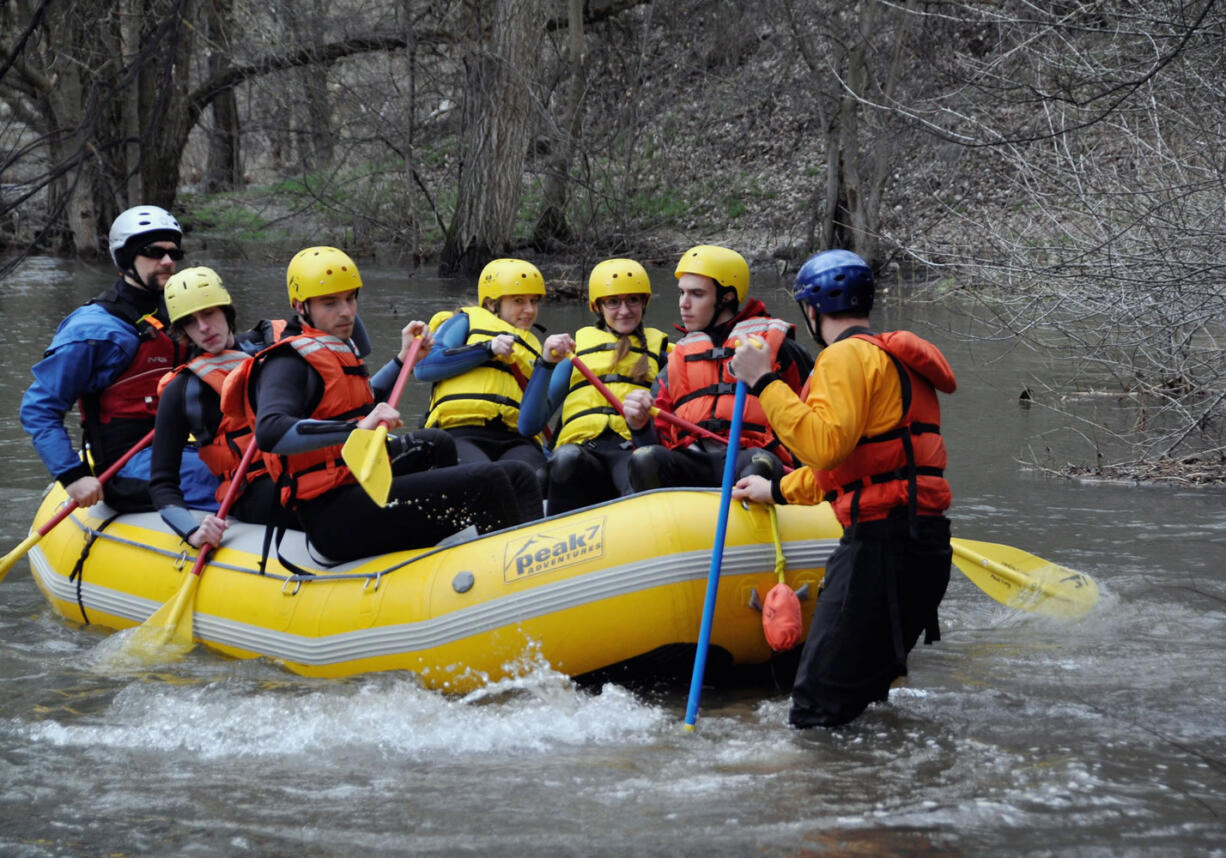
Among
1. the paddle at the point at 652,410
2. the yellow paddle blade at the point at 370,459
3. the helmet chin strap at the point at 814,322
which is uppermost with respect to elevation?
the helmet chin strap at the point at 814,322

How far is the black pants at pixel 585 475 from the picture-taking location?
5.01 metres

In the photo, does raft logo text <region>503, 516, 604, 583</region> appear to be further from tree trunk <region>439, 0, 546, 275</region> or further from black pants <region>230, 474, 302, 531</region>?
tree trunk <region>439, 0, 546, 275</region>

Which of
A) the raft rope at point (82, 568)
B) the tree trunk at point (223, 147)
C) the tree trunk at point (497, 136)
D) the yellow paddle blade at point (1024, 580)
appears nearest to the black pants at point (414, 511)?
the raft rope at point (82, 568)

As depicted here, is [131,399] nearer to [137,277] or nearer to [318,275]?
[137,277]

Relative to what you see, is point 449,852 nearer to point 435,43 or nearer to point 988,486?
point 988,486

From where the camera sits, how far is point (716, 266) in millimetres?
4922

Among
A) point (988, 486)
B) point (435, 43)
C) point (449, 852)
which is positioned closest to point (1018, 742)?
point (449, 852)

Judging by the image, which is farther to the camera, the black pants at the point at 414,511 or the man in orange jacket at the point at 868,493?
the black pants at the point at 414,511

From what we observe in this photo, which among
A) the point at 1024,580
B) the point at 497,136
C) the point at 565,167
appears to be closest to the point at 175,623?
the point at 1024,580

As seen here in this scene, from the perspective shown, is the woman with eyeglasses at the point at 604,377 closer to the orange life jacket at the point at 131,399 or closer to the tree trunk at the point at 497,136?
the orange life jacket at the point at 131,399

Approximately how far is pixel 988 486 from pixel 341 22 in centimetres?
1250

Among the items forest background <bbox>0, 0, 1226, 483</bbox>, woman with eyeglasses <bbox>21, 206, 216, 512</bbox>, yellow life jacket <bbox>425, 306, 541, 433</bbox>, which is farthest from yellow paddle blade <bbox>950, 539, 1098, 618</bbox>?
forest background <bbox>0, 0, 1226, 483</bbox>

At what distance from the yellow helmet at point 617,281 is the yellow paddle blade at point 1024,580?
1.64 metres

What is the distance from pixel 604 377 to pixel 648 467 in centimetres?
79
